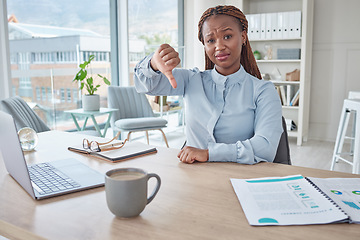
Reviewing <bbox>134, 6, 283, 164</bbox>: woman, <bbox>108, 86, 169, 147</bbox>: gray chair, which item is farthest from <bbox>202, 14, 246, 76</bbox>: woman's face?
<bbox>108, 86, 169, 147</bbox>: gray chair

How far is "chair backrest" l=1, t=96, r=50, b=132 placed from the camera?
242 cm

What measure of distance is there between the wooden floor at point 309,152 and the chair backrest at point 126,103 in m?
0.74

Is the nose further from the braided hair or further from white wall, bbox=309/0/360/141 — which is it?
white wall, bbox=309/0/360/141

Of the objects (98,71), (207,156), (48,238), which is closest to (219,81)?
(207,156)

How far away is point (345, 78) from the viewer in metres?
4.71

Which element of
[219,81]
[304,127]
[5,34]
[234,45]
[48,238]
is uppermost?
[5,34]

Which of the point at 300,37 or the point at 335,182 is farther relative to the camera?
the point at 300,37

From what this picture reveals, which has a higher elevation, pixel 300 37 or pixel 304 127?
pixel 300 37

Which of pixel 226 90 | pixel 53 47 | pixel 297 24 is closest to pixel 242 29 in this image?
pixel 226 90

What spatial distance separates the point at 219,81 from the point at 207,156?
397mm

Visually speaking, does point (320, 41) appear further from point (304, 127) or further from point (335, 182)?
point (335, 182)

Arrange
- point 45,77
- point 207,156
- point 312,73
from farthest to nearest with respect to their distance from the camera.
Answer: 1. point 312,73
2. point 45,77
3. point 207,156

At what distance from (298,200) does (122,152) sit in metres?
0.69

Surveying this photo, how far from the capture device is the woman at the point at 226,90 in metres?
1.41
